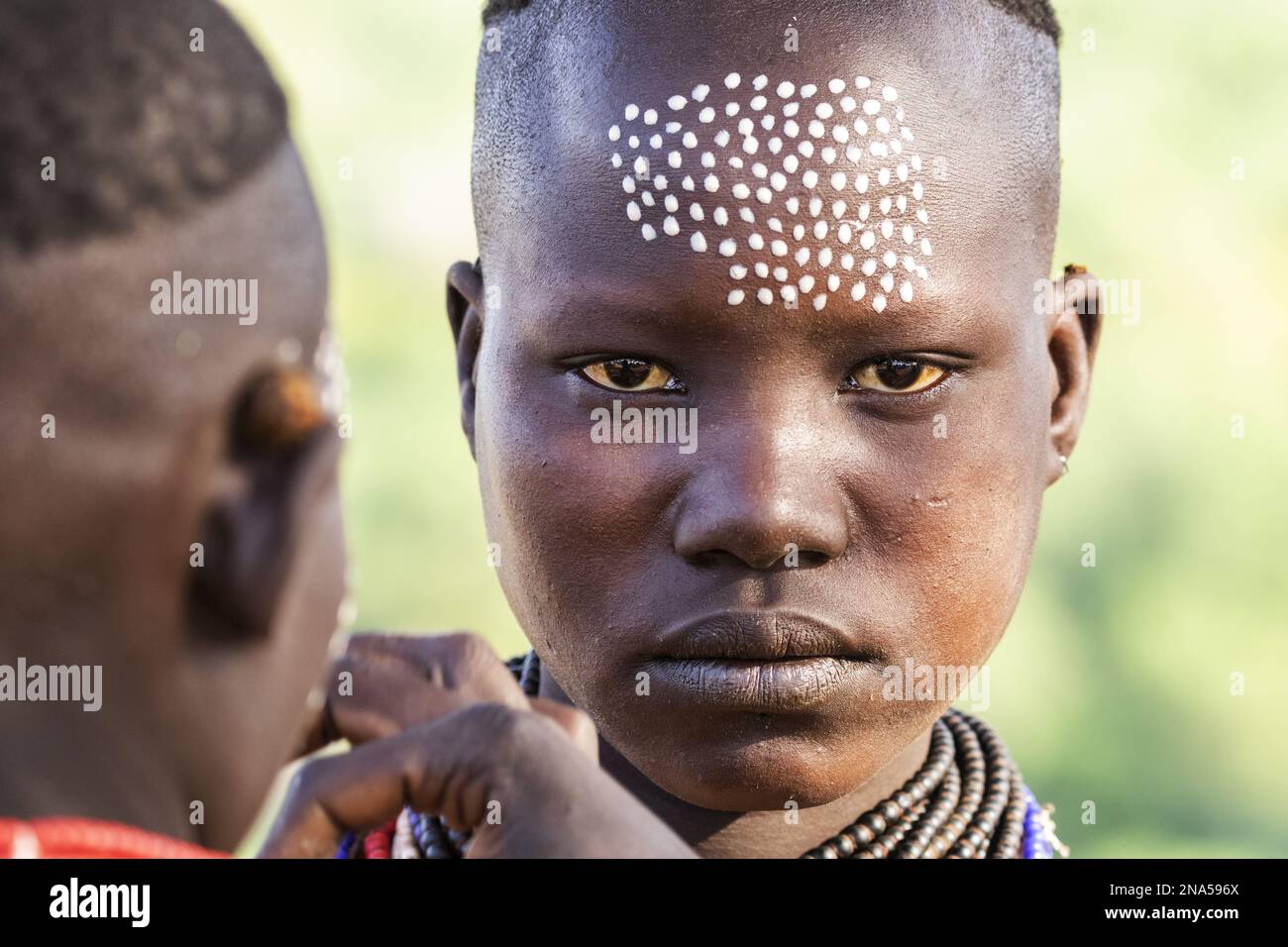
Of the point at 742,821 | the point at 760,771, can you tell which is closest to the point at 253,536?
the point at 760,771

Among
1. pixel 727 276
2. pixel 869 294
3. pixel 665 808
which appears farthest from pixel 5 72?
pixel 665 808

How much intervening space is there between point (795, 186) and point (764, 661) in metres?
0.70

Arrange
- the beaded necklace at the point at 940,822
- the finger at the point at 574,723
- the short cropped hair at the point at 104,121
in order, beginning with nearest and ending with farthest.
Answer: the short cropped hair at the point at 104,121, the finger at the point at 574,723, the beaded necklace at the point at 940,822

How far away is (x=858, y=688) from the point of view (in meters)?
2.61

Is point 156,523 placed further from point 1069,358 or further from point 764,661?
point 1069,358

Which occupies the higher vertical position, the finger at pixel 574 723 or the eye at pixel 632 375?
the eye at pixel 632 375

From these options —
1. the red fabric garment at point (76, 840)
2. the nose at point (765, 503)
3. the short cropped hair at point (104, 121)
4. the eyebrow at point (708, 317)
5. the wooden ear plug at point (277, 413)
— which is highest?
the short cropped hair at point (104, 121)

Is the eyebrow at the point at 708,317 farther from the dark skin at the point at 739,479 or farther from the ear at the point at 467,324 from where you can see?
the ear at the point at 467,324

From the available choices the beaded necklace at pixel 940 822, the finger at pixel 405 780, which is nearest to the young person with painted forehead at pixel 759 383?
the beaded necklace at pixel 940 822

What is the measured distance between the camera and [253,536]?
6.05ft

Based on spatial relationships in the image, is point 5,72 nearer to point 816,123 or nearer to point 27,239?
point 27,239

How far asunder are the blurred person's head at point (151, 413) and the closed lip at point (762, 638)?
31.5 inches

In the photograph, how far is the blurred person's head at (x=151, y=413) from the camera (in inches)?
68.4

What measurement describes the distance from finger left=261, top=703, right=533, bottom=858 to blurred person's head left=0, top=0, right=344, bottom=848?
27 centimetres
